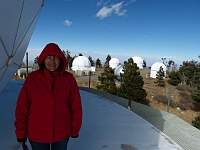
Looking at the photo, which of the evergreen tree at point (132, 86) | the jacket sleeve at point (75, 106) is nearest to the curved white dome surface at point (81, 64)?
the evergreen tree at point (132, 86)

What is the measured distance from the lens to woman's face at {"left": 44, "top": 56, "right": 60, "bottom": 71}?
188 centimetres

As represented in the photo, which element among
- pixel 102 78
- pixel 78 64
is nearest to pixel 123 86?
pixel 102 78

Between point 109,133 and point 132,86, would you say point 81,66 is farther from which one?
point 109,133

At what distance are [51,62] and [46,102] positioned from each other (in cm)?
36

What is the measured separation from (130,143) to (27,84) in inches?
75.1

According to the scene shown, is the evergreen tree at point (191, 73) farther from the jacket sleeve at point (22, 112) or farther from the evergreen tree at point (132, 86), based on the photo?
the jacket sleeve at point (22, 112)

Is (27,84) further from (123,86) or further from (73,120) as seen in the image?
(123,86)

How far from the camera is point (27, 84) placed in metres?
1.88

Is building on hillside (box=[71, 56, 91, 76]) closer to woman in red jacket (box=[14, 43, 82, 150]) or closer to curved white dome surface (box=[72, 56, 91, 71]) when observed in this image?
curved white dome surface (box=[72, 56, 91, 71])

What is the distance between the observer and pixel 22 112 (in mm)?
1868

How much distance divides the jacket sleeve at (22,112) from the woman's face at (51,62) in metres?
0.28

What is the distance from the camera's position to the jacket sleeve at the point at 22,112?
1858 mm

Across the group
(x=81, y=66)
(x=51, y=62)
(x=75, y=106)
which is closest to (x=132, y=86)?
(x=75, y=106)

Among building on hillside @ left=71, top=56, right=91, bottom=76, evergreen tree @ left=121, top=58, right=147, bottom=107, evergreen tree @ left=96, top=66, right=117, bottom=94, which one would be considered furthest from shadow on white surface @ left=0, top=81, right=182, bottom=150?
building on hillside @ left=71, top=56, right=91, bottom=76
